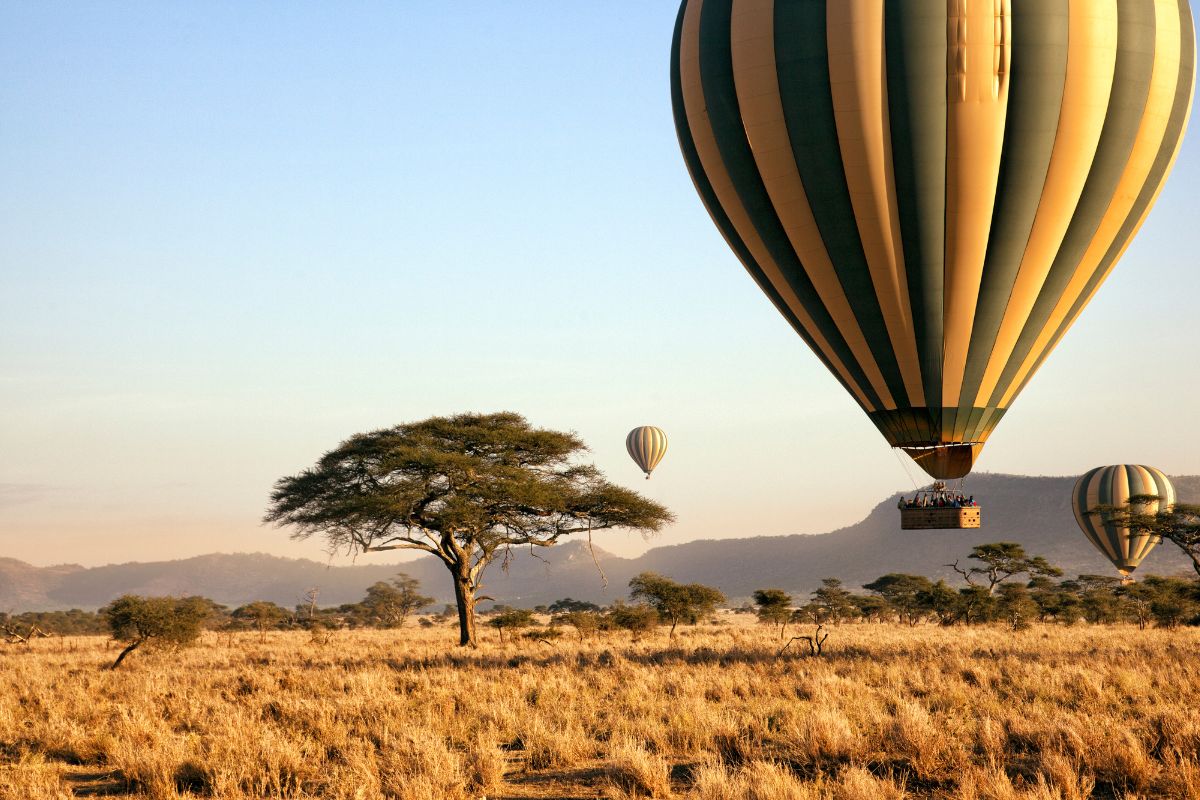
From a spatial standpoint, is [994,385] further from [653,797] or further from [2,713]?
[2,713]

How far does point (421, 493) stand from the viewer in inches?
1235

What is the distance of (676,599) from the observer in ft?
153

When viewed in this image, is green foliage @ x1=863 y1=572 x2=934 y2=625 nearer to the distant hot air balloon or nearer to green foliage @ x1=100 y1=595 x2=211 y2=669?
the distant hot air balloon

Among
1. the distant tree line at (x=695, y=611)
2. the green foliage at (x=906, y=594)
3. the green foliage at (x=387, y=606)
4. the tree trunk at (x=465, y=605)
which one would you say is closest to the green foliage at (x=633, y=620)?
the distant tree line at (x=695, y=611)

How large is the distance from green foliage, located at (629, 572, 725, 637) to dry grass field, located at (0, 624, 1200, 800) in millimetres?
23807

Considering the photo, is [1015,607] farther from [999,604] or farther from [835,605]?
[835,605]

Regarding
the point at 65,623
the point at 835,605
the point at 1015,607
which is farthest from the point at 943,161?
the point at 65,623

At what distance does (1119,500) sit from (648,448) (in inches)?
1138

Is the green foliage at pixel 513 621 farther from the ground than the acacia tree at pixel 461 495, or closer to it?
closer to it

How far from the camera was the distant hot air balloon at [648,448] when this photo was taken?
2628 inches

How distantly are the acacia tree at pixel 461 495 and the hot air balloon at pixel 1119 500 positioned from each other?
4134 cm

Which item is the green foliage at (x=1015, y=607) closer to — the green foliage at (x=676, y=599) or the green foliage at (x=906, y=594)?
the green foliage at (x=906, y=594)

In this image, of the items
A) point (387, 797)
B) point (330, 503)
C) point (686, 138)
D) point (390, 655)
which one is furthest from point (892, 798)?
point (330, 503)

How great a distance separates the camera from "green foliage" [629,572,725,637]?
46.9 m
